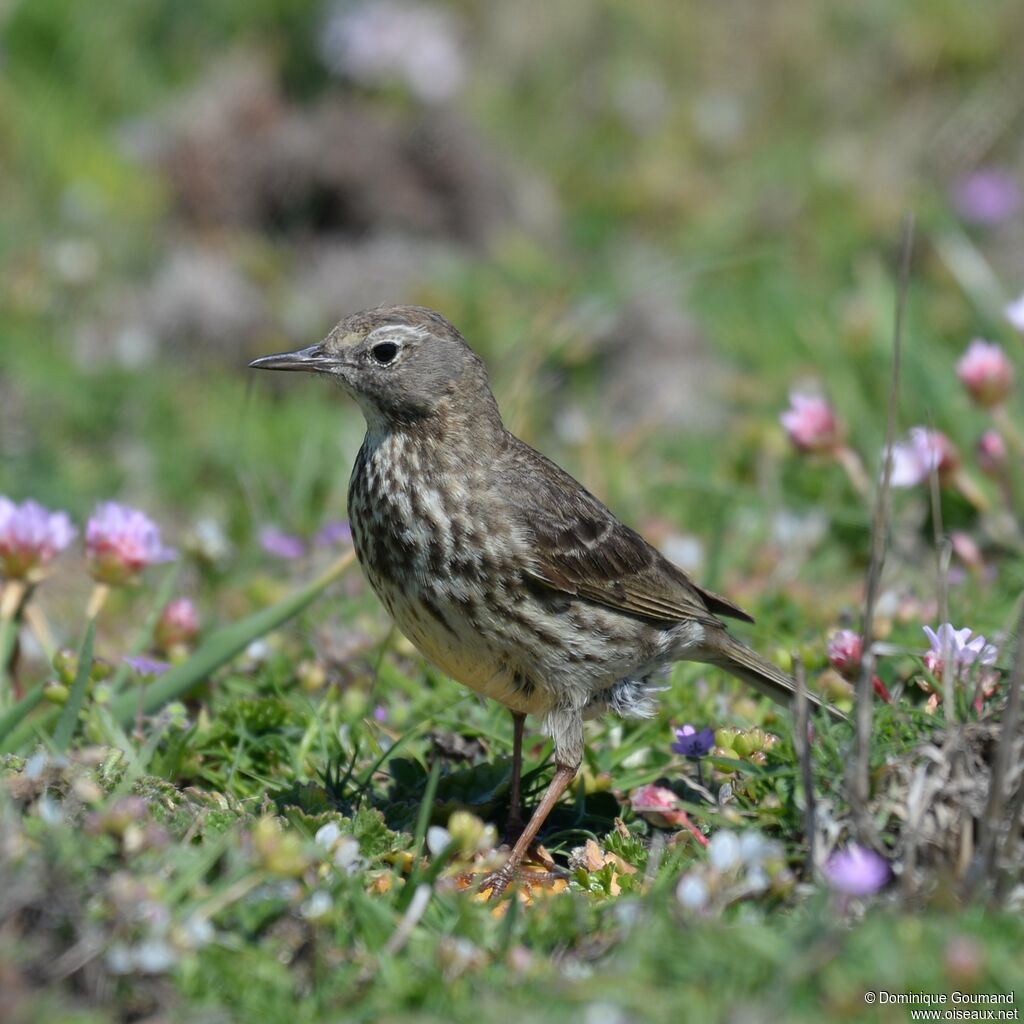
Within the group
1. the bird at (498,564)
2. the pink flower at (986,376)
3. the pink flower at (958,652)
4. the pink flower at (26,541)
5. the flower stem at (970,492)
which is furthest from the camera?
the flower stem at (970,492)

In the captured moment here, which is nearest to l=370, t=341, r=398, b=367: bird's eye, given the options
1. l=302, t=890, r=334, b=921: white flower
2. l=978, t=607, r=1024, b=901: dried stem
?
l=302, t=890, r=334, b=921: white flower

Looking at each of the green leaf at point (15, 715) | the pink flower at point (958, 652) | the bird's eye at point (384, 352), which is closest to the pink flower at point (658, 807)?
the pink flower at point (958, 652)

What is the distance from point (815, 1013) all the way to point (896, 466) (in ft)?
10.7

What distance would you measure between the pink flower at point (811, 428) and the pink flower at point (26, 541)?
275cm

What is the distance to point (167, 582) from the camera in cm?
523

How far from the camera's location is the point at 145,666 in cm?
494

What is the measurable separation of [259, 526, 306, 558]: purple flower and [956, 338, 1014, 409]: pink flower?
2694 millimetres

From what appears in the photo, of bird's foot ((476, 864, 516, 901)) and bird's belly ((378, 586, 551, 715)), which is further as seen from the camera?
bird's belly ((378, 586, 551, 715))

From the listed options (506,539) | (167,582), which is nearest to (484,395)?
(506,539)

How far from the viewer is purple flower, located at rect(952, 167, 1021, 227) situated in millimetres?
10141

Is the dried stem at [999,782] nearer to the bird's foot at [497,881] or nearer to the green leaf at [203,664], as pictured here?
the bird's foot at [497,881]

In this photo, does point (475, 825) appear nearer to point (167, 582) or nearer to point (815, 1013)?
point (815, 1013)

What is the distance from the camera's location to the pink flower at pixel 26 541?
480 cm

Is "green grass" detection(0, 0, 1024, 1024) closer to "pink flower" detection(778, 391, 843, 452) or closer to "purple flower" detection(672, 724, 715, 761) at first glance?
"purple flower" detection(672, 724, 715, 761)
